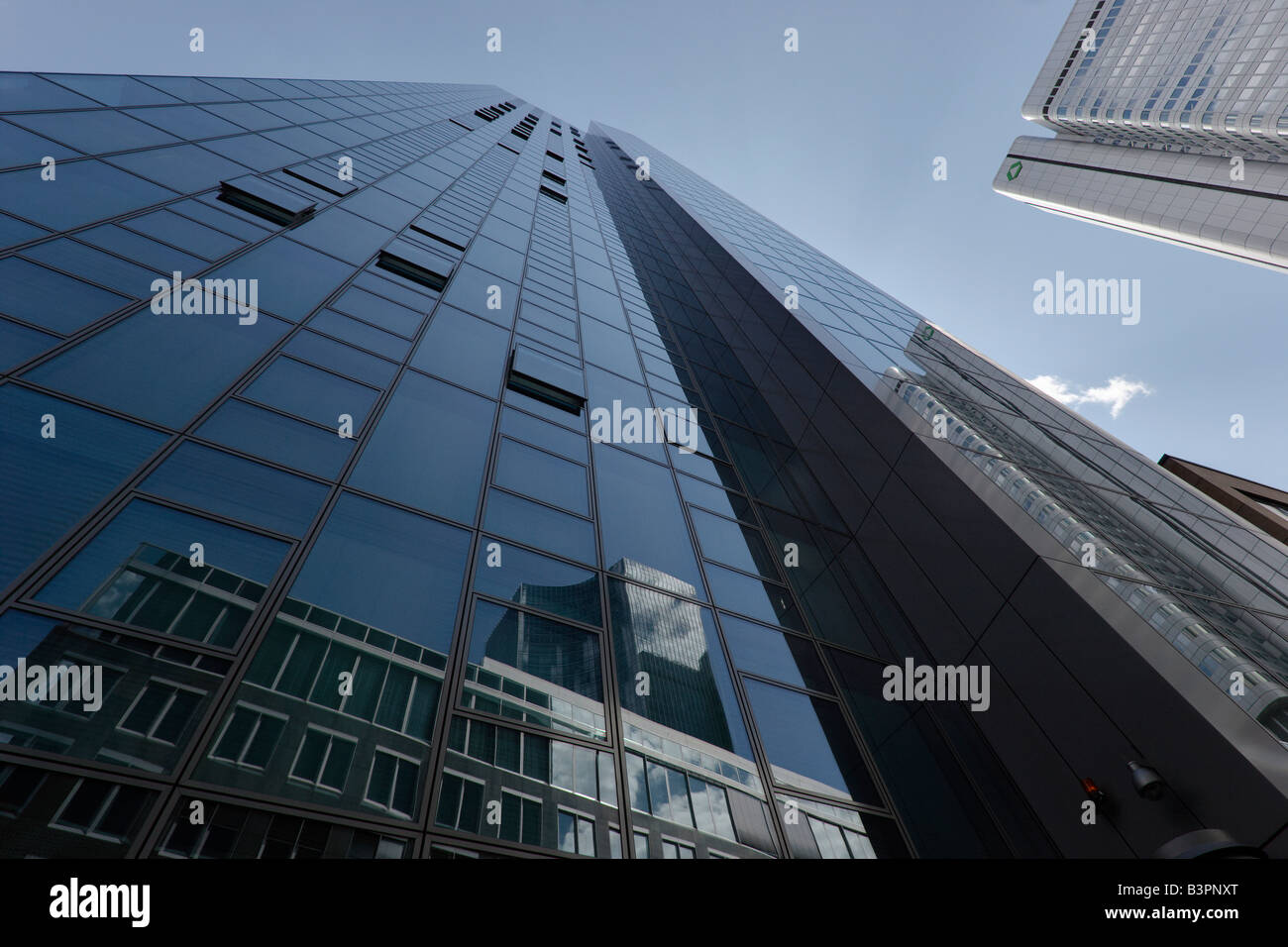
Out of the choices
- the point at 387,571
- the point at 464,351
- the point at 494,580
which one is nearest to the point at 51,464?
the point at 387,571

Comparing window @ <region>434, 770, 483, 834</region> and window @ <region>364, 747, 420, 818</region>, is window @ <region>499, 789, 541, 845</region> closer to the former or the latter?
window @ <region>434, 770, 483, 834</region>

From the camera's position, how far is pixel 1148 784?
5.71 meters

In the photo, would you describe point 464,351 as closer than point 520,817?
No

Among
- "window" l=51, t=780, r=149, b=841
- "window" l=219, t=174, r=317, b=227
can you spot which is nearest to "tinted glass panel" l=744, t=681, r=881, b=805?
"window" l=51, t=780, r=149, b=841

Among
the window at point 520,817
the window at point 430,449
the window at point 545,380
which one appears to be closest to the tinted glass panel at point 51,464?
the window at point 430,449

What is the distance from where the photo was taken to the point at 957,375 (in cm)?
1756

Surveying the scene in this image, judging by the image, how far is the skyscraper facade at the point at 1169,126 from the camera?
68562 millimetres

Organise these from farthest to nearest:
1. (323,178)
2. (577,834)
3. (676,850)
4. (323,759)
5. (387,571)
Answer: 1. (323,178)
2. (387,571)
3. (676,850)
4. (577,834)
5. (323,759)

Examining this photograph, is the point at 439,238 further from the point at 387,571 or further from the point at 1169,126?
the point at 1169,126

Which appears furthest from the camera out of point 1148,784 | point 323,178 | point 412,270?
point 323,178

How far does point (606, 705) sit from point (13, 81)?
1507 centimetres

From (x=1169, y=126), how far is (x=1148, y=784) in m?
117

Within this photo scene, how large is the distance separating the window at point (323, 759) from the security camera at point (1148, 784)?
6.80 meters

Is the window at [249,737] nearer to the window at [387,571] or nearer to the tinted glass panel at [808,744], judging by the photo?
the window at [387,571]
